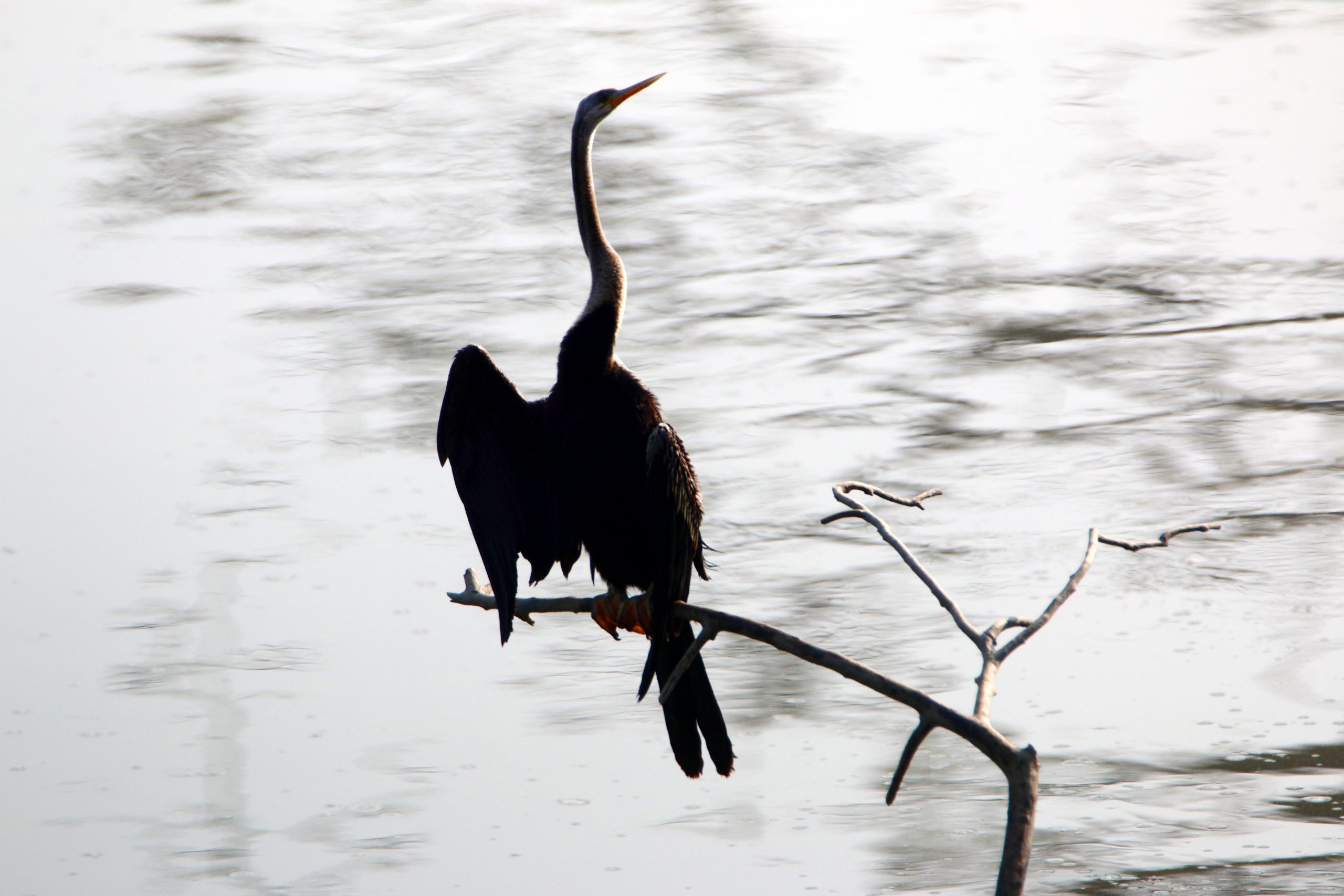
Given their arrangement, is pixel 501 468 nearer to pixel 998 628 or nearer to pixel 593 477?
pixel 593 477

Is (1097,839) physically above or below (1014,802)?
below

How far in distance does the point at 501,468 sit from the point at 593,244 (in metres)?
0.50

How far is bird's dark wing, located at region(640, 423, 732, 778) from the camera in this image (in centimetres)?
228

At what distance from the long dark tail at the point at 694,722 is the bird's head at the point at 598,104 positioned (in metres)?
1.09

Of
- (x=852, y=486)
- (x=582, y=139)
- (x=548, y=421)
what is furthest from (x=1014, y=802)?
(x=582, y=139)

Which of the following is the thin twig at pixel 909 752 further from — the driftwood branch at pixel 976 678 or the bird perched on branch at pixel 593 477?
the bird perched on branch at pixel 593 477

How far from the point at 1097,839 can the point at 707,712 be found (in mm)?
6524

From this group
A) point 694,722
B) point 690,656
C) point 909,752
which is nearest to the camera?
point 909,752

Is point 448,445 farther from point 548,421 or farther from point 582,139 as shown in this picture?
point 582,139

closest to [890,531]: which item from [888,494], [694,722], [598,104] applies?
[888,494]

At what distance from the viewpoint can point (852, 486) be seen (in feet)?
6.91

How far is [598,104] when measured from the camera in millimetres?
Answer: 2641

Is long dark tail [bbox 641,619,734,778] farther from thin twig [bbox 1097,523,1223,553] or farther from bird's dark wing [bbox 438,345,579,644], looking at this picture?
thin twig [bbox 1097,523,1223,553]

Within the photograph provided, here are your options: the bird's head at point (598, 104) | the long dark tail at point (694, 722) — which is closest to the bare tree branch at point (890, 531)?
the long dark tail at point (694, 722)
